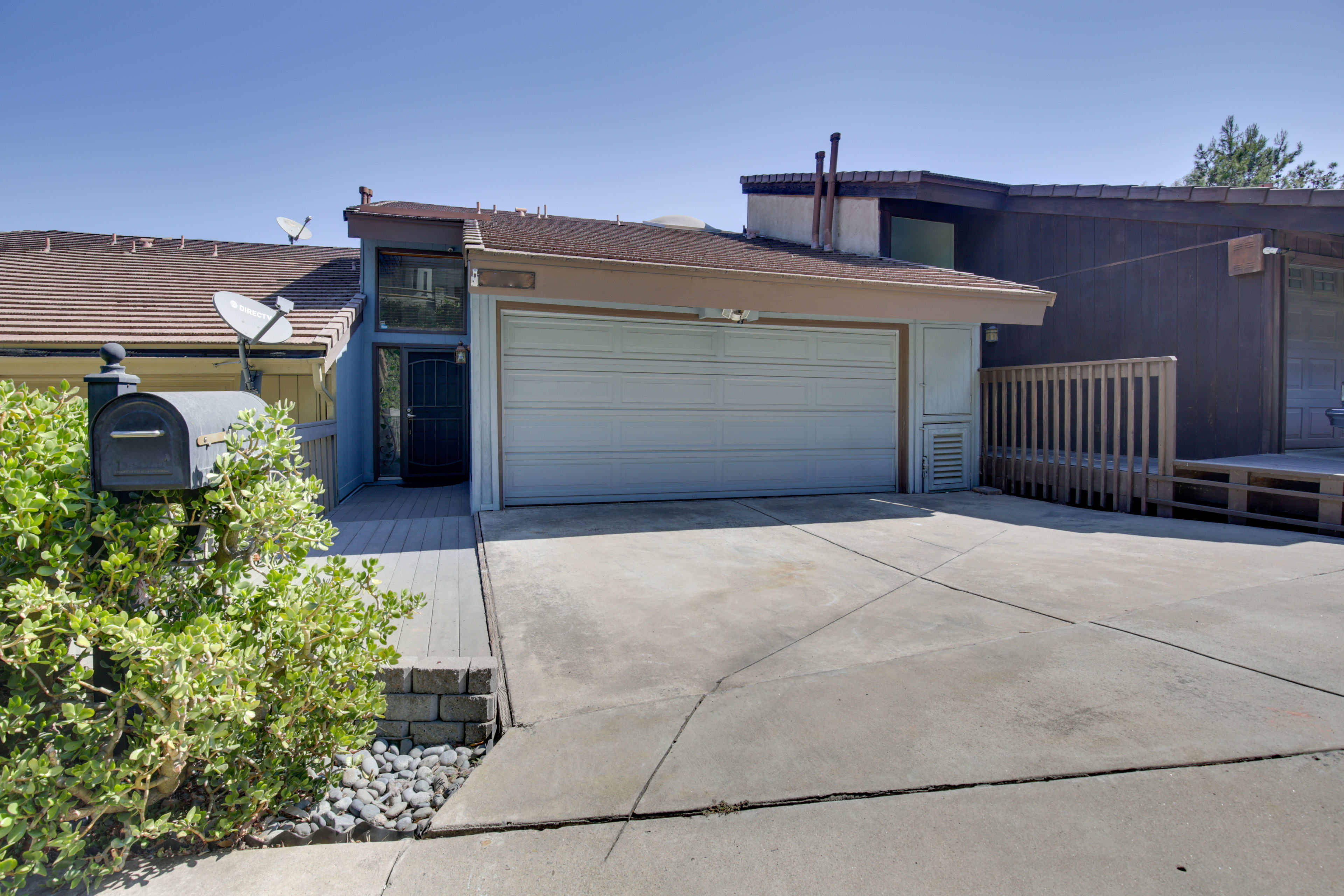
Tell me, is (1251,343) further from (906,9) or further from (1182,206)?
(906,9)

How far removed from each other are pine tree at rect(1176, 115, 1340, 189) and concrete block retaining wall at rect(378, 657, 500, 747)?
106 ft

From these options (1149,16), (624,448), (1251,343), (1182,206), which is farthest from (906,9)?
(624,448)

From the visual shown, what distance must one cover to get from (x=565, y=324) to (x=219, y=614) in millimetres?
5191

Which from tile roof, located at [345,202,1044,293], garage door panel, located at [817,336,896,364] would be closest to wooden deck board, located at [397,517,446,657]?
tile roof, located at [345,202,1044,293]

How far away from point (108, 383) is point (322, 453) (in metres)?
5.16

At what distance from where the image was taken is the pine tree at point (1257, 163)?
24.4 meters

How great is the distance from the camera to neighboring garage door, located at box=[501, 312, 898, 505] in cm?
666

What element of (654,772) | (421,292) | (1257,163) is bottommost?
(654,772)

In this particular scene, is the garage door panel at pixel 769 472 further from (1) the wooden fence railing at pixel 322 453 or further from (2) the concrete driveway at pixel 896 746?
(1) the wooden fence railing at pixel 322 453

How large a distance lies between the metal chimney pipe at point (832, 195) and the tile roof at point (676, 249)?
0.40 m

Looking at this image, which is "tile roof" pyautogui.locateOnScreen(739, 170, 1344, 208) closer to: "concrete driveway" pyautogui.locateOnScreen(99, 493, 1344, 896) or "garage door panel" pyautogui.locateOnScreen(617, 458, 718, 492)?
"concrete driveway" pyautogui.locateOnScreen(99, 493, 1344, 896)

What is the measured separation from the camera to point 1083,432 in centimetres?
805

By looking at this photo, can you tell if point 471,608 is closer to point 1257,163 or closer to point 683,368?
point 683,368

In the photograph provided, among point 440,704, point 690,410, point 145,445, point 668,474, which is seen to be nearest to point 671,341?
point 690,410
